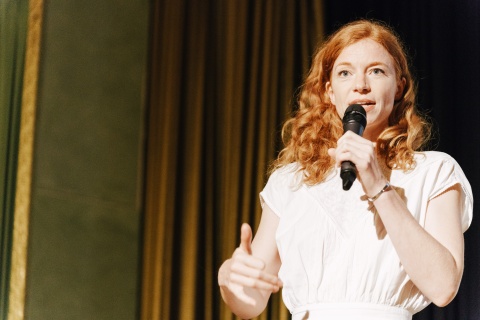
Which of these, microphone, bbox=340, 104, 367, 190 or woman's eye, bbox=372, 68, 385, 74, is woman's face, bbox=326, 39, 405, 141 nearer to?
woman's eye, bbox=372, 68, 385, 74

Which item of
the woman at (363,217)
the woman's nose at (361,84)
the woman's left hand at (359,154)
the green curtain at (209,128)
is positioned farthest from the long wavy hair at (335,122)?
the green curtain at (209,128)

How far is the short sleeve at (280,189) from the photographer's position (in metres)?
1.77

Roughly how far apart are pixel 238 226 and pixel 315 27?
1.02 m

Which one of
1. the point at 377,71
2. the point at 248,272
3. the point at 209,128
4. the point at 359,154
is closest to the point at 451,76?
the point at 209,128

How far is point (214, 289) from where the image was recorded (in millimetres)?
3188

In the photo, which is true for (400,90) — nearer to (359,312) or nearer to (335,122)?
(335,122)

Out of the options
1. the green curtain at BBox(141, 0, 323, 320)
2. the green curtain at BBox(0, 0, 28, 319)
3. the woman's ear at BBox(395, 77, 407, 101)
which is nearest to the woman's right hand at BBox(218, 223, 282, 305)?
the woman's ear at BBox(395, 77, 407, 101)

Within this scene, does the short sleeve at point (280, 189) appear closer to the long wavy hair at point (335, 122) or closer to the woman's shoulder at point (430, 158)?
the long wavy hair at point (335, 122)

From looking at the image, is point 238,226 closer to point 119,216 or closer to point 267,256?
point 119,216

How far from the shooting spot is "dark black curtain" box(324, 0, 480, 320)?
3.03 meters

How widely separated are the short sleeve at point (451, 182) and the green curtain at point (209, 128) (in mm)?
1675

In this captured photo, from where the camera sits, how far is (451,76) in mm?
3246

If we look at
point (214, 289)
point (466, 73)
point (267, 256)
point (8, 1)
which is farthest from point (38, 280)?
point (466, 73)

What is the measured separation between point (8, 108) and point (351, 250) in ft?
6.01
